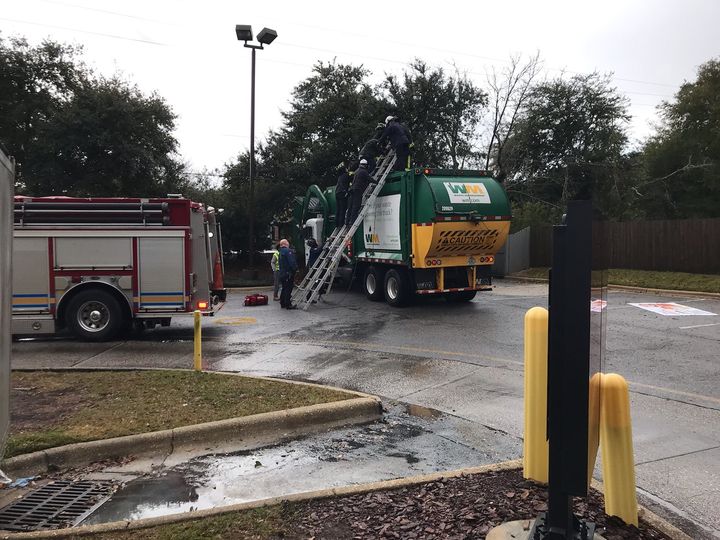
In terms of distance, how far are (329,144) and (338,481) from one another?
21.8 metres

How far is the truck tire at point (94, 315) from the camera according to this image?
33.7 ft

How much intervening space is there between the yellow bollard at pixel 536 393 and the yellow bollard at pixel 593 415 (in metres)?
0.37

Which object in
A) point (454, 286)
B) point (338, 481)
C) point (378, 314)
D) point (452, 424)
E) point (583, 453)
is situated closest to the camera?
point (583, 453)

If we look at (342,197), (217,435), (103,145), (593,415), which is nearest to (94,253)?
(217,435)

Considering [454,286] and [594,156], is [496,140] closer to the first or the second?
[594,156]

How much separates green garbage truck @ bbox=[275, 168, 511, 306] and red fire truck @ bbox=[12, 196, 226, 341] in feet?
17.7

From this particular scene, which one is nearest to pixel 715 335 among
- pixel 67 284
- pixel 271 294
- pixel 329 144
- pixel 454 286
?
pixel 454 286

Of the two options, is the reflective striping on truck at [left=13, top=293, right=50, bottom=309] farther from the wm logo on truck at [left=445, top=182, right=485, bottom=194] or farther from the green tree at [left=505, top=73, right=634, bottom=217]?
the green tree at [left=505, top=73, right=634, bottom=217]

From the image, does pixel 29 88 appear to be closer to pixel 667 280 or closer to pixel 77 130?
pixel 77 130

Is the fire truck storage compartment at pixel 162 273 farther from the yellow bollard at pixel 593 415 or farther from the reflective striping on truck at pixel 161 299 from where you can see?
the yellow bollard at pixel 593 415

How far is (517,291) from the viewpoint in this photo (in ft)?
60.3

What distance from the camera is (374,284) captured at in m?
16.1

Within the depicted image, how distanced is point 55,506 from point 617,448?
11.9ft

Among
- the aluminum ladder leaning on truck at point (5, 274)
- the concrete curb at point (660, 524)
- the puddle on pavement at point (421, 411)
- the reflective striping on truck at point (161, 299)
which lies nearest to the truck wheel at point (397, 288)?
the reflective striping on truck at point (161, 299)
